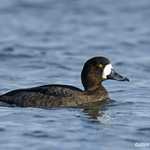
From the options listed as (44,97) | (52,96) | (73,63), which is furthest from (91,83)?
(73,63)

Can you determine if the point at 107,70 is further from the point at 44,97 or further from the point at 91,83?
the point at 44,97

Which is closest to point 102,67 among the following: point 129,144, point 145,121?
point 145,121

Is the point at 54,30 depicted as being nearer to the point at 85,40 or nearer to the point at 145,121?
the point at 85,40

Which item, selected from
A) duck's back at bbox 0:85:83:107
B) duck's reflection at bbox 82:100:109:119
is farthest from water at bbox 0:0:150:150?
duck's back at bbox 0:85:83:107

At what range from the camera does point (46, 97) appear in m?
16.9

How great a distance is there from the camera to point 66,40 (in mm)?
24875

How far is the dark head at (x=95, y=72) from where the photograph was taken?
58.0 ft

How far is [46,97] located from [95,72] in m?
1.29

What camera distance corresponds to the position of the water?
570 inches

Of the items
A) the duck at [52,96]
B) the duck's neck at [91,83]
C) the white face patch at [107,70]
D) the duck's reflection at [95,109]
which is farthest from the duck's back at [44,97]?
the white face patch at [107,70]

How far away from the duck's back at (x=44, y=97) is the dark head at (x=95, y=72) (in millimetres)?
706

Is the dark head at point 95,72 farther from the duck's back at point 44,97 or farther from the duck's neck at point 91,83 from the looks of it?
the duck's back at point 44,97

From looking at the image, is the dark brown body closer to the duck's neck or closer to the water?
the water

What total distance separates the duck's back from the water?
295 millimetres
